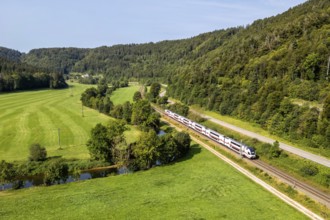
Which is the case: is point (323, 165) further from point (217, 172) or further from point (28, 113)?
point (28, 113)

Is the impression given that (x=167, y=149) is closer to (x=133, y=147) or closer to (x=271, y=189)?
(x=133, y=147)

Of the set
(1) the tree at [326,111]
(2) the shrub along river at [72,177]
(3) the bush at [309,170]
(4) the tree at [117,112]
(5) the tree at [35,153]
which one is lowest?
(2) the shrub along river at [72,177]

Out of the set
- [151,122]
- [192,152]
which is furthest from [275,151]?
[151,122]


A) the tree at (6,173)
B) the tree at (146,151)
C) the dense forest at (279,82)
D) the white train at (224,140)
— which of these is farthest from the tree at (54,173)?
the dense forest at (279,82)

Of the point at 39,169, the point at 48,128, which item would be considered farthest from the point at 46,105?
the point at 39,169

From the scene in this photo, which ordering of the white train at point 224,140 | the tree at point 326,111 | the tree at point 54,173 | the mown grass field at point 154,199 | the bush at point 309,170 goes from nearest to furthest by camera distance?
the mown grass field at point 154,199 < the bush at point 309,170 < the tree at point 54,173 < the white train at point 224,140 < the tree at point 326,111

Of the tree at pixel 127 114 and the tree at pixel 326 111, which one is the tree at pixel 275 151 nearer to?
the tree at pixel 326 111

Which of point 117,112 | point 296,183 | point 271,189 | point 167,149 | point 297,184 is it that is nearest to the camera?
point 271,189
